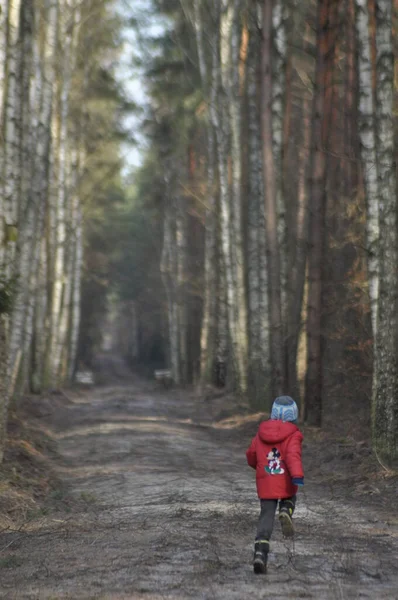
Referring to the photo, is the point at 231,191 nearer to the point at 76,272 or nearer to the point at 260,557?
the point at 76,272

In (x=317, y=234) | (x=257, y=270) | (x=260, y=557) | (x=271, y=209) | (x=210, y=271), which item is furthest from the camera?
(x=210, y=271)

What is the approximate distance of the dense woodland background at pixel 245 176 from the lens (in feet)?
43.7

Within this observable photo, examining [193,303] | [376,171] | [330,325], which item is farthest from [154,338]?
[376,171]

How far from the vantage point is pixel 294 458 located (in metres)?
7.62

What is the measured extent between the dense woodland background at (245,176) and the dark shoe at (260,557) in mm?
5365

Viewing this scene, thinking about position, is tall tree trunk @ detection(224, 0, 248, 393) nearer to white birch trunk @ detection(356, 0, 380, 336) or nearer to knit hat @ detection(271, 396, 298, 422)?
white birch trunk @ detection(356, 0, 380, 336)

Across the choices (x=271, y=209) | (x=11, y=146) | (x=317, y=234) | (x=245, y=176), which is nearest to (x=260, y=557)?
(x=11, y=146)

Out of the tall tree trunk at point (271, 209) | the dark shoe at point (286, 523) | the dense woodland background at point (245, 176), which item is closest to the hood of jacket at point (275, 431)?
the dark shoe at point (286, 523)

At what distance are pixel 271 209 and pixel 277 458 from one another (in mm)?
13219

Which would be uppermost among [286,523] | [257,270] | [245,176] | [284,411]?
[245,176]

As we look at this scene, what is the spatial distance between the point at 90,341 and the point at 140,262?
9.44m

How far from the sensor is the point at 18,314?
1708cm

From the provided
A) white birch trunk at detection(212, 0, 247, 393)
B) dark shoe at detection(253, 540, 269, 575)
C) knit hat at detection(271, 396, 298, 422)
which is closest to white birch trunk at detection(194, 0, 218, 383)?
white birch trunk at detection(212, 0, 247, 393)

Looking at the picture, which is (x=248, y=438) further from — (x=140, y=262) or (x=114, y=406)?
(x=140, y=262)
